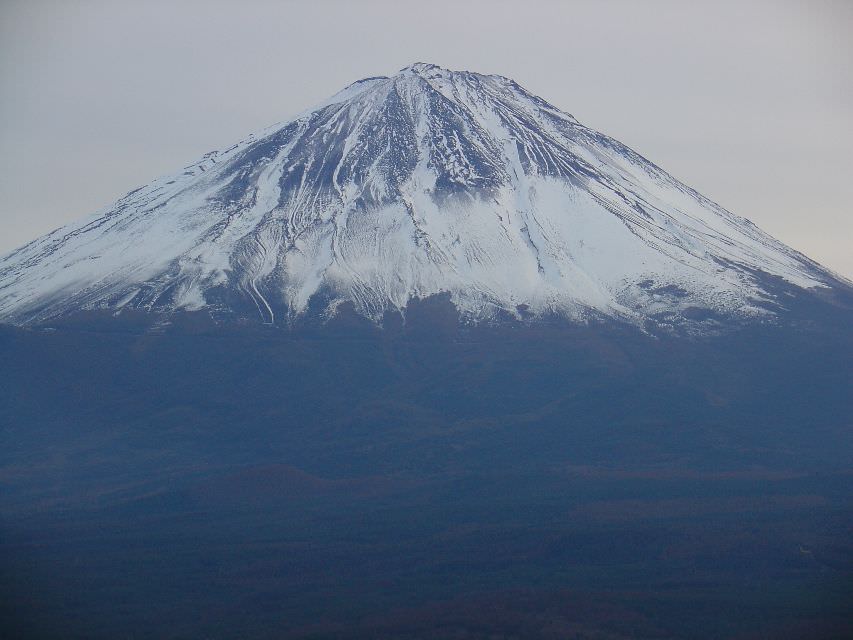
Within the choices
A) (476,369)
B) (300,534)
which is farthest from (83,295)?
(300,534)

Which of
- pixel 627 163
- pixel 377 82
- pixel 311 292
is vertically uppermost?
pixel 377 82

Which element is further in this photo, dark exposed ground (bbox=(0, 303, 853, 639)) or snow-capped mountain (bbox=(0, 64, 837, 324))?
snow-capped mountain (bbox=(0, 64, 837, 324))

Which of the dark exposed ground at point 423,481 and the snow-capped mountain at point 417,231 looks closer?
the dark exposed ground at point 423,481

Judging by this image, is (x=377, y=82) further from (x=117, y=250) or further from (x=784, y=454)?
(x=784, y=454)

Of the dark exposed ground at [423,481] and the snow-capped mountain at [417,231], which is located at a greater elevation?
the snow-capped mountain at [417,231]
